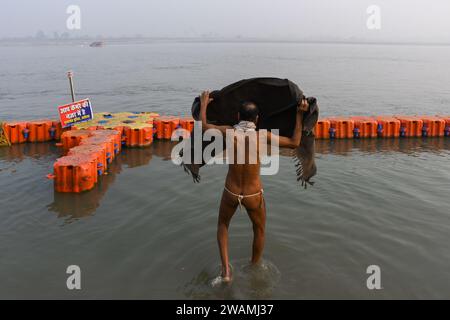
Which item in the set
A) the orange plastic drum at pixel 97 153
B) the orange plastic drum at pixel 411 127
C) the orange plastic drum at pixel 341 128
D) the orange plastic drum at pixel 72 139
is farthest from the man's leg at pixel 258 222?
the orange plastic drum at pixel 411 127

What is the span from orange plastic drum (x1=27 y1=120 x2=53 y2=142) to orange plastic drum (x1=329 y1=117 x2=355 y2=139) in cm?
1121

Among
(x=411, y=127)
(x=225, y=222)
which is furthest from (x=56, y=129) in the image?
(x=411, y=127)

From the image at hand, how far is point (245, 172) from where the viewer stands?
231 inches

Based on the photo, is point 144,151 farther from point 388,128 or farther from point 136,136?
point 388,128

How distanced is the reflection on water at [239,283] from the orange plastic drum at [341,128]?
10636 mm

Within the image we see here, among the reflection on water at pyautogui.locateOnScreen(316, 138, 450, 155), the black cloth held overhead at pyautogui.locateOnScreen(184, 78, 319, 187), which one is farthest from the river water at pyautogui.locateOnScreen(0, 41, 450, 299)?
the black cloth held overhead at pyautogui.locateOnScreen(184, 78, 319, 187)

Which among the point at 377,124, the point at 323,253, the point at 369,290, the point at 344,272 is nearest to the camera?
the point at 369,290

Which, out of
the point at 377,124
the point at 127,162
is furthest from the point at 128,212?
the point at 377,124

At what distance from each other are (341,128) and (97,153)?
9.84 m

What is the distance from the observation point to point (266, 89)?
605 centimetres

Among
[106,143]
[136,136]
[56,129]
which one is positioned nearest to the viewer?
[106,143]
